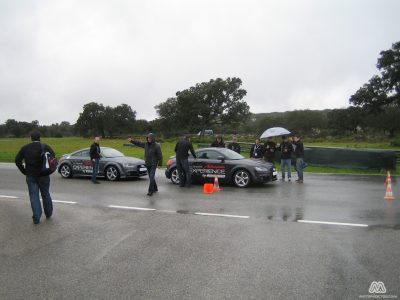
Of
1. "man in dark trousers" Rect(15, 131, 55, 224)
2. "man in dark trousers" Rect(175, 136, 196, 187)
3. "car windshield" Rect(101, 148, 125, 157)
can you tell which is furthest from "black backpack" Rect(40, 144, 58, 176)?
"car windshield" Rect(101, 148, 125, 157)

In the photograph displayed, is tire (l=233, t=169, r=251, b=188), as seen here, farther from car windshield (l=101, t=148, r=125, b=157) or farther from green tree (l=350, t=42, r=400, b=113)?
green tree (l=350, t=42, r=400, b=113)

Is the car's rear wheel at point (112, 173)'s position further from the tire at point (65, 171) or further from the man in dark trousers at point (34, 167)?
the man in dark trousers at point (34, 167)

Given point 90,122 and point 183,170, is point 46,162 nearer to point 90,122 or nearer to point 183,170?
point 183,170

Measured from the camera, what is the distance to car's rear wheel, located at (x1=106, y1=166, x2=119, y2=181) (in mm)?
15156

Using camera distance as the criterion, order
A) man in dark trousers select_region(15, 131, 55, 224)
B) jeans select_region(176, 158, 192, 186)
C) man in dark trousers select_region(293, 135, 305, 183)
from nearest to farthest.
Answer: man in dark trousers select_region(15, 131, 55, 224)
jeans select_region(176, 158, 192, 186)
man in dark trousers select_region(293, 135, 305, 183)

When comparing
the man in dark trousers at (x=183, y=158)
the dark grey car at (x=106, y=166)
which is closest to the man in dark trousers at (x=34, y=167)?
the man in dark trousers at (x=183, y=158)

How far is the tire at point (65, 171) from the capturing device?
16.2 meters

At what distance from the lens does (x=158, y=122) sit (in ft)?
339

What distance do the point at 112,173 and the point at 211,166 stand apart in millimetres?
4130

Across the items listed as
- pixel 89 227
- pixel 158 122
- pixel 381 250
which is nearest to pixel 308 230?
pixel 381 250

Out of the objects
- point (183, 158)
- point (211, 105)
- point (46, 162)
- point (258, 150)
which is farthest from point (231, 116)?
point (46, 162)

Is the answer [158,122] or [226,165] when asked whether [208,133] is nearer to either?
[158,122]

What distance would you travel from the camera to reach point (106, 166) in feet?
50.2

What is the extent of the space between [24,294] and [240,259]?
2635mm
